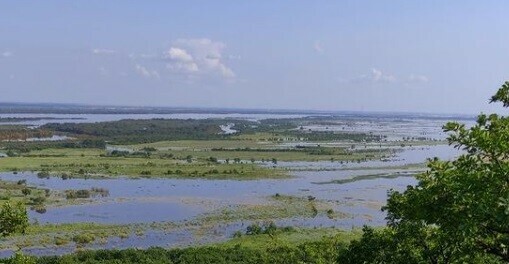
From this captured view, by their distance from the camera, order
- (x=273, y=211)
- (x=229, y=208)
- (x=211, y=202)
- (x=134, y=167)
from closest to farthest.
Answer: (x=273, y=211) → (x=229, y=208) → (x=211, y=202) → (x=134, y=167)

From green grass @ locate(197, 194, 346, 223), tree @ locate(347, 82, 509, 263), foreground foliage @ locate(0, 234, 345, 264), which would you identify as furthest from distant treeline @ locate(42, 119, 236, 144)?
tree @ locate(347, 82, 509, 263)

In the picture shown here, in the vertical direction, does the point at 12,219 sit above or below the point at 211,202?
above

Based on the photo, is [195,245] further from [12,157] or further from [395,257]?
[12,157]

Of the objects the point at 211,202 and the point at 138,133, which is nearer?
the point at 211,202

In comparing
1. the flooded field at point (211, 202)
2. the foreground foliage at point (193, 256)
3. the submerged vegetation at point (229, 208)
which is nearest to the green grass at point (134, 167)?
the submerged vegetation at point (229, 208)

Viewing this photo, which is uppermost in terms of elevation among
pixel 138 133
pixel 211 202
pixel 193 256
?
pixel 138 133

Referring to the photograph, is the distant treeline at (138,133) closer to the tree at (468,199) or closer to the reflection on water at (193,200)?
the reflection on water at (193,200)

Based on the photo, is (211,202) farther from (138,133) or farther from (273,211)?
(138,133)

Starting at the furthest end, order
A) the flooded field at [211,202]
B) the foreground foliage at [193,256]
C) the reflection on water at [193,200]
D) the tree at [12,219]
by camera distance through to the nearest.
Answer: the reflection on water at [193,200], the flooded field at [211,202], the foreground foliage at [193,256], the tree at [12,219]

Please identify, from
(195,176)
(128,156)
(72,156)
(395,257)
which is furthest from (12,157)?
(395,257)

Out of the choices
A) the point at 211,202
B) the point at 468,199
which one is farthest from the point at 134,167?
the point at 468,199
